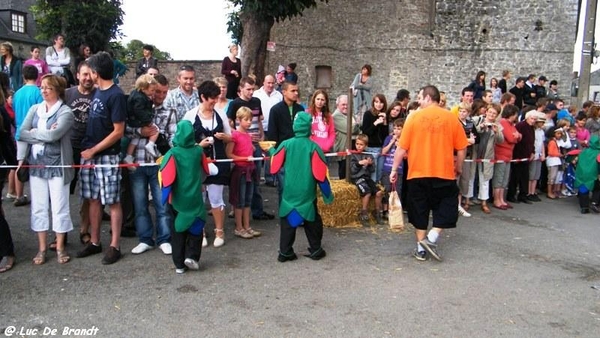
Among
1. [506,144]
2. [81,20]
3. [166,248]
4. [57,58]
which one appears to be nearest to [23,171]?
[166,248]

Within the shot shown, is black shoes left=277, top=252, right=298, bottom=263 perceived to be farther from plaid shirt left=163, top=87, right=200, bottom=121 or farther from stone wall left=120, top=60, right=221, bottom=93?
stone wall left=120, top=60, right=221, bottom=93

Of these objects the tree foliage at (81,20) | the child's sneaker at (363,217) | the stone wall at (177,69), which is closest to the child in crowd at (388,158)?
the child's sneaker at (363,217)

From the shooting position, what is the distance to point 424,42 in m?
23.4

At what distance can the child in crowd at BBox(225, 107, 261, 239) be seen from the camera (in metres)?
6.70

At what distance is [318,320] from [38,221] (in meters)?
3.19

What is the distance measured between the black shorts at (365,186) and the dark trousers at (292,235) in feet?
5.98

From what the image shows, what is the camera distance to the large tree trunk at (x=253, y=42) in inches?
559

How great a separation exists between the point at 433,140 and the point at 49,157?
4.09m

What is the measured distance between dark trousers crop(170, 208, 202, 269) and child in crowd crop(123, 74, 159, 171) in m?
0.95

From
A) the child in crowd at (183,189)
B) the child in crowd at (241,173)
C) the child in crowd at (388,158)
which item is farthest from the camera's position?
the child in crowd at (388,158)

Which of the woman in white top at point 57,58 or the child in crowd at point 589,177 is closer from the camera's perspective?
the child in crowd at point 589,177

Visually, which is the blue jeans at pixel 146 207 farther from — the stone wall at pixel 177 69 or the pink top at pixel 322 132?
the stone wall at pixel 177 69

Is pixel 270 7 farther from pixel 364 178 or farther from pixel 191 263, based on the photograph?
pixel 191 263

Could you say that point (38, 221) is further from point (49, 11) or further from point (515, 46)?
point (515, 46)
